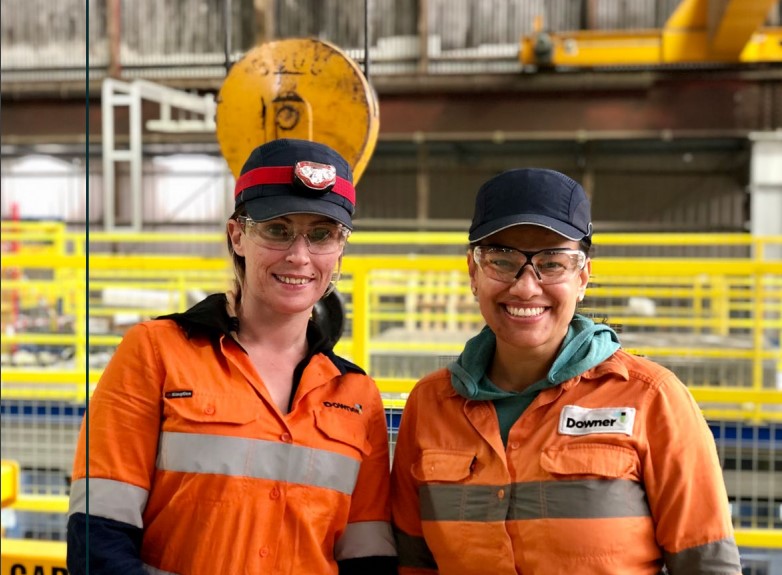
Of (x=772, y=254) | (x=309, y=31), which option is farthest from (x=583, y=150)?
(x=309, y=31)

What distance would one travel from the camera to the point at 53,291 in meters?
7.26

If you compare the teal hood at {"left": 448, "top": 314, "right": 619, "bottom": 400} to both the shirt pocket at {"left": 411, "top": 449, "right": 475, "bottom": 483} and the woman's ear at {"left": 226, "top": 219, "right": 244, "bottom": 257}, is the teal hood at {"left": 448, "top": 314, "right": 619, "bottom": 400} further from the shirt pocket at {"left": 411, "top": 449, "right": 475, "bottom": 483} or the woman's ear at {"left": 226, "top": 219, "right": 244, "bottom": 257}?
the woman's ear at {"left": 226, "top": 219, "right": 244, "bottom": 257}

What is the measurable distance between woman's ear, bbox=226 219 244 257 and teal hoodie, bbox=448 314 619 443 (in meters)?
0.51

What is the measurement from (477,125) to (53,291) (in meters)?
8.18

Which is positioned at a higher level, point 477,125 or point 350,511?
point 477,125

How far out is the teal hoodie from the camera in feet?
4.90

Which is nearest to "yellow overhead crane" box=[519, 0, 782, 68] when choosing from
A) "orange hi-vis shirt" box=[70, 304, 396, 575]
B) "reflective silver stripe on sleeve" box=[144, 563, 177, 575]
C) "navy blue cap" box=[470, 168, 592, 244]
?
"navy blue cap" box=[470, 168, 592, 244]

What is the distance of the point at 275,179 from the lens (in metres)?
1.54

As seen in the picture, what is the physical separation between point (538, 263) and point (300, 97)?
3.72ft

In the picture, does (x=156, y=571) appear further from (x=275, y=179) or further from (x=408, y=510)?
(x=275, y=179)

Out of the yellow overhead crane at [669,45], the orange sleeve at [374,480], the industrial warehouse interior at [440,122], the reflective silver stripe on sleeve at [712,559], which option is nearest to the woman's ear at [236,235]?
the orange sleeve at [374,480]

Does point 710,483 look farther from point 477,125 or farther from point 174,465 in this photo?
Answer: point 477,125

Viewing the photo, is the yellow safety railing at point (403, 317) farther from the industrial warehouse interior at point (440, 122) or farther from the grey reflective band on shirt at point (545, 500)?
the grey reflective band on shirt at point (545, 500)

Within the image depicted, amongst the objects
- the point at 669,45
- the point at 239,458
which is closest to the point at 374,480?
the point at 239,458
